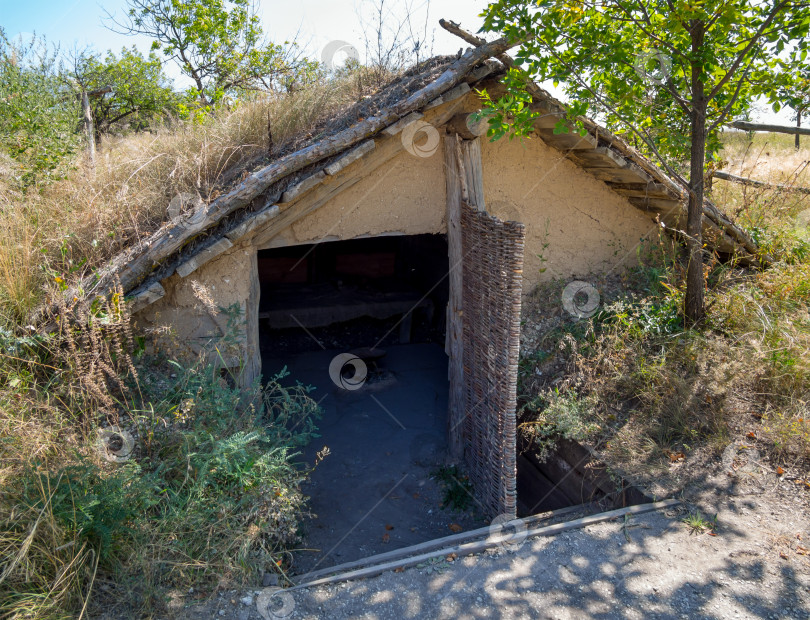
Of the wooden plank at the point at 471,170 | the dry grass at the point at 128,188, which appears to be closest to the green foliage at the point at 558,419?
the wooden plank at the point at 471,170

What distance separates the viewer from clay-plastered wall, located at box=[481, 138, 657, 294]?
571cm

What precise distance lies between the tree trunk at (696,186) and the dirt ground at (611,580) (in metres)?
2.14

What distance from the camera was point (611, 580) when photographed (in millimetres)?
3398

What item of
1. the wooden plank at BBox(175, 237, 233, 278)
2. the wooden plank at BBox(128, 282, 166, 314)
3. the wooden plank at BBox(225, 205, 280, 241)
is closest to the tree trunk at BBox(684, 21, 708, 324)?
the wooden plank at BBox(225, 205, 280, 241)

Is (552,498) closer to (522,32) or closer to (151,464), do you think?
(151,464)

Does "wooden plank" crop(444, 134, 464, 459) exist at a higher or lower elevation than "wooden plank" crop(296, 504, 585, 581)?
higher

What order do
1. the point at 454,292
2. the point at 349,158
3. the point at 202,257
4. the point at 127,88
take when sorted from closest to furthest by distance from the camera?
the point at 202,257 → the point at 349,158 → the point at 454,292 → the point at 127,88

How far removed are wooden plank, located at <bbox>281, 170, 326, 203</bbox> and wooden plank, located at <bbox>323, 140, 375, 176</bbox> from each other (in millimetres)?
77

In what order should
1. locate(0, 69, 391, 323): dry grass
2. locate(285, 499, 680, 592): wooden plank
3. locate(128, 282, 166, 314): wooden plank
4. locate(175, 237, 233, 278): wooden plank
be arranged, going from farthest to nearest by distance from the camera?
locate(0, 69, 391, 323): dry grass, locate(175, 237, 233, 278): wooden plank, locate(128, 282, 166, 314): wooden plank, locate(285, 499, 680, 592): wooden plank

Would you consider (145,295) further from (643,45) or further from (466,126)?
(643,45)

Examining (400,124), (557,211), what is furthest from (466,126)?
(557,211)

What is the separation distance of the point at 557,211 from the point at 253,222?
3414mm

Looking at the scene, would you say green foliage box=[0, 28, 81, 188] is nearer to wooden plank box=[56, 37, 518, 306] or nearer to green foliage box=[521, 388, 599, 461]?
wooden plank box=[56, 37, 518, 306]

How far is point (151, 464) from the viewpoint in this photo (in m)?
3.59
